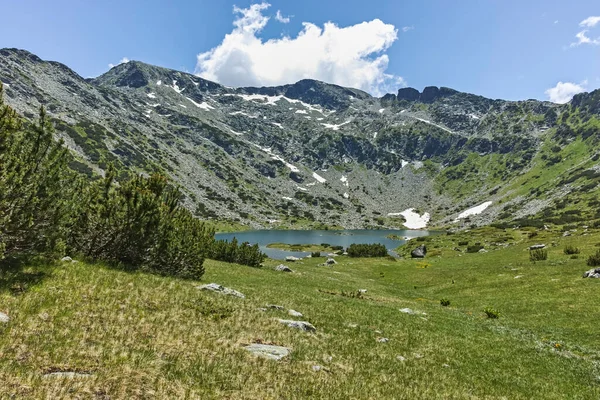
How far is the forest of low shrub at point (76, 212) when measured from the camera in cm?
1478

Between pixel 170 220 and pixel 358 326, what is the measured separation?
16.0 m

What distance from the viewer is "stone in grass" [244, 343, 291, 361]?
12648mm

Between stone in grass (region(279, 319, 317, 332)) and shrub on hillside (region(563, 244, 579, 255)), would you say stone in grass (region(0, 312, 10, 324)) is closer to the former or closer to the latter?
stone in grass (region(279, 319, 317, 332))

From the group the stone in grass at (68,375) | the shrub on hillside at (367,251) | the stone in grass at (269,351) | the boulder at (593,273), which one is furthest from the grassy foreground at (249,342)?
the shrub on hillside at (367,251)

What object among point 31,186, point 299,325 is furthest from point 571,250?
point 31,186

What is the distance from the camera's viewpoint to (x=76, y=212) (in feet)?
68.1


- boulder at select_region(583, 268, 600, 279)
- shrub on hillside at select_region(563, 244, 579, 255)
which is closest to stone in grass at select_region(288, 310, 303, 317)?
boulder at select_region(583, 268, 600, 279)

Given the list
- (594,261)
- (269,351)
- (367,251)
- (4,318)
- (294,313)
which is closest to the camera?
(4,318)

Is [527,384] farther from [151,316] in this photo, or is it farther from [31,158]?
[31,158]

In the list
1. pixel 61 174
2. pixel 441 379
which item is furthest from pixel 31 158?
pixel 441 379

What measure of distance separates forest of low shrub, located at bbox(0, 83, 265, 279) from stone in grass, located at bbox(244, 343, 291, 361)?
989cm

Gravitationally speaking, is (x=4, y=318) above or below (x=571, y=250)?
below

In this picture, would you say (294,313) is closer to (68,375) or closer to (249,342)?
(249,342)

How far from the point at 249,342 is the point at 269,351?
1.18 m
